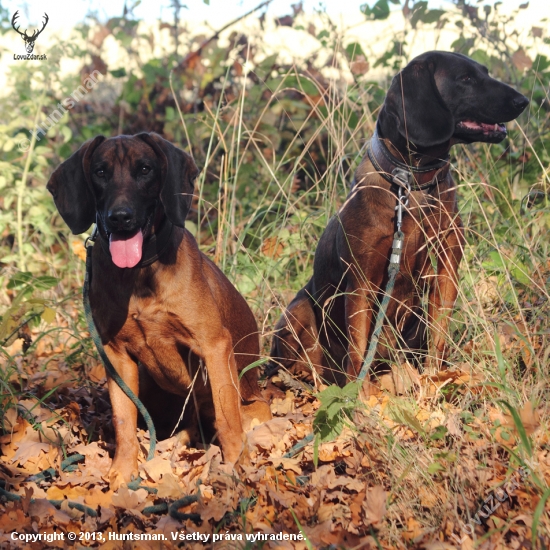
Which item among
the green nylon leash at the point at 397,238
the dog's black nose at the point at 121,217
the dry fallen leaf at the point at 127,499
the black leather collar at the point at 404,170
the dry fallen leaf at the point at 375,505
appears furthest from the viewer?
the black leather collar at the point at 404,170

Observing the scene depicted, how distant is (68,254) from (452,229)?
3.99 m

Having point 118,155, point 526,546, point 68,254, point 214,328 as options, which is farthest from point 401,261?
point 68,254

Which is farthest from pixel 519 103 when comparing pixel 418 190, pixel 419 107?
pixel 418 190

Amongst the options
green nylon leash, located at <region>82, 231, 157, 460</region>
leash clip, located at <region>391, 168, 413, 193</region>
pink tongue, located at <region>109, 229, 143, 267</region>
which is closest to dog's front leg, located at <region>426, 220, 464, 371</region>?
leash clip, located at <region>391, 168, 413, 193</region>

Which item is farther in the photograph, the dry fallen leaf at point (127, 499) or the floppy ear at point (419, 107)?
the floppy ear at point (419, 107)

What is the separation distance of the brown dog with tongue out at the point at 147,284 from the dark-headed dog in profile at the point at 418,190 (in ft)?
2.12

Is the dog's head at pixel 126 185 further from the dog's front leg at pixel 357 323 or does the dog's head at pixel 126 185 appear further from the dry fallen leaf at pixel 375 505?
the dry fallen leaf at pixel 375 505

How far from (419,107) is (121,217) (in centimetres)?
185

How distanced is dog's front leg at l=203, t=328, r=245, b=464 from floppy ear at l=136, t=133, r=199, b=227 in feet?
2.14

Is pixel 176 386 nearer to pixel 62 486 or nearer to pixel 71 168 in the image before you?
pixel 62 486

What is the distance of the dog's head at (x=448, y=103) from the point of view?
166 inches

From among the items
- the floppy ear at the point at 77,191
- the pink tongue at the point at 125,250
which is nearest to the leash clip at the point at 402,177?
the pink tongue at the point at 125,250

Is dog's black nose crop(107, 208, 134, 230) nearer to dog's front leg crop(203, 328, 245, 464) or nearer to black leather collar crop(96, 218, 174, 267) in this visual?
black leather collar crop(96, 218, 174, 267)

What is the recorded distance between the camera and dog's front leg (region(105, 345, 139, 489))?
3.72 m
